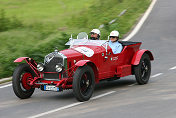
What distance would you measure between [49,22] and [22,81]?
656 inches

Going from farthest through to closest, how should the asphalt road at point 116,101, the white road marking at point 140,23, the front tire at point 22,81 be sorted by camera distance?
the white road marking at point 140,23 < the front tire at point 22,81 < the asphalt road at point 116,101

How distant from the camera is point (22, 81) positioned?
9.85m

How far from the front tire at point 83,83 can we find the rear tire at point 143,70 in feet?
6.96

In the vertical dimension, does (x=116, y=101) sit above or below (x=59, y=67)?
below

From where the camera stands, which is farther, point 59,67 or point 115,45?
point 115,45

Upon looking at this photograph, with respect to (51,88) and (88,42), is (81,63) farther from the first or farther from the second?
(88,42)

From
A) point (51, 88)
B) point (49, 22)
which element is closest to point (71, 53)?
point (51, 88)

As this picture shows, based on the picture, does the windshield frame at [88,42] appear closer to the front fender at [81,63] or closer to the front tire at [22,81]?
the front fender at [81,63]

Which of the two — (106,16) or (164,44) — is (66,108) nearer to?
(164,44)

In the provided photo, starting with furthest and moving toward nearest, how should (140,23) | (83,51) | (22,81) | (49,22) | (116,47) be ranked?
(49,22) → (140,23) → (116,47) → (83,51) → (22,81)

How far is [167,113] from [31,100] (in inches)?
137

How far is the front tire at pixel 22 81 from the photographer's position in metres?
9.66

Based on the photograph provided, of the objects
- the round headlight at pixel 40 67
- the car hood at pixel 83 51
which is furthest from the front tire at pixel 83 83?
the round headlight at pixel 40 67

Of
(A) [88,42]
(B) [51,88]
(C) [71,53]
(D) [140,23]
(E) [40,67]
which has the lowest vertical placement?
(B) [51,88]
